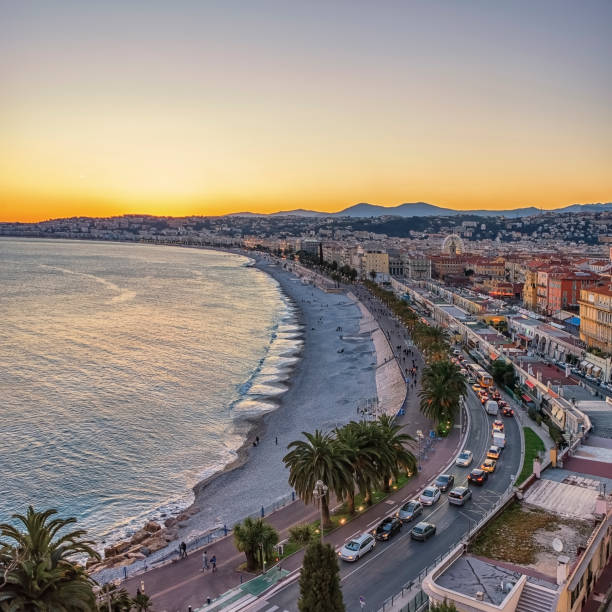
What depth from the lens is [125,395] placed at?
48.8 metres

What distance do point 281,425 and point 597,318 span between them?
28.4 m

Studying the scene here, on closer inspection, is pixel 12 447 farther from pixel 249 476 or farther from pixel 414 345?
pixel 414 345

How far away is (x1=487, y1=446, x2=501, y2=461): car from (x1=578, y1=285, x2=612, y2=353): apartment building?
73.0ft

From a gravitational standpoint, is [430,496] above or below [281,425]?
above

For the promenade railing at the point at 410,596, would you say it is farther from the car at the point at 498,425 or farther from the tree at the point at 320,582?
the car at the point at 498,425

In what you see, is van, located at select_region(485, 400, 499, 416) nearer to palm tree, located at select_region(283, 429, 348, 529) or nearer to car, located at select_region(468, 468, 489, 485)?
car, located at select_region(468, 468, 489, 485)

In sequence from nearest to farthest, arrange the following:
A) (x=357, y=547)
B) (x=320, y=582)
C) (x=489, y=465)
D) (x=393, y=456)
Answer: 1. (x=320, y=582)
2. (x=357, y=547)
3. (x=393, y=456)
4. (x=489, y=465)

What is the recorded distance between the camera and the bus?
4391 centimetres

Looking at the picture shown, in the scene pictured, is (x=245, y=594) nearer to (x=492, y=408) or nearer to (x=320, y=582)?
(x=320, y=582)

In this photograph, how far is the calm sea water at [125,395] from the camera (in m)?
31.8

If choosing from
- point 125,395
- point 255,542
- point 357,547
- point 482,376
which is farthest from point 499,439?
Answer: point 125,395

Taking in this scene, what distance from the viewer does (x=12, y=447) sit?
3709 centimetres

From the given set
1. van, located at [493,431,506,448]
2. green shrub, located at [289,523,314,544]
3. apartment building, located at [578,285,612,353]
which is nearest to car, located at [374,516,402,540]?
green shrub, located at [289,523,314,544]

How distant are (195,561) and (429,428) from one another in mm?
18250
